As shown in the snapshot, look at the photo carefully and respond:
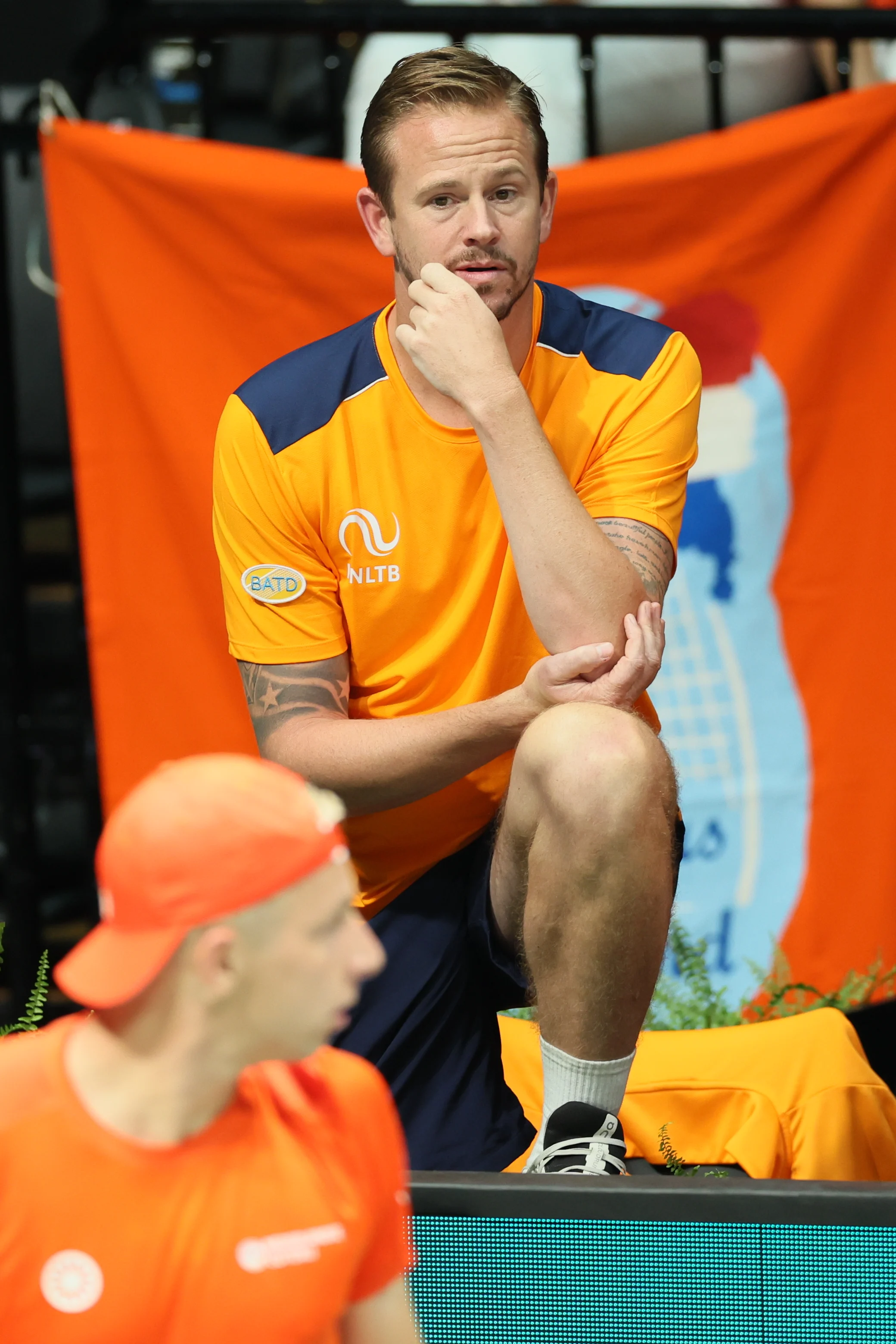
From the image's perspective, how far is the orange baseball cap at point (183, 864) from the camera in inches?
33.9

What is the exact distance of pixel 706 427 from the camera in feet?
9.95

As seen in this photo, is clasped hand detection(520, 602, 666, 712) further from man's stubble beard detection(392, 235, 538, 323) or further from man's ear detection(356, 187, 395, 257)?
man's ear detection(356, 187, 395, 257)

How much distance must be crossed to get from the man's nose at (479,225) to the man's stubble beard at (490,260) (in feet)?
0.03

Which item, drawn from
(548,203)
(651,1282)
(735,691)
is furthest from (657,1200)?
(735,691)

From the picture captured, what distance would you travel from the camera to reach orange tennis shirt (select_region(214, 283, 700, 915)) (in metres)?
2.11

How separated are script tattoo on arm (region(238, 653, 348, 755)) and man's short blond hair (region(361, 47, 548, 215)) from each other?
Result: 25.4 inches

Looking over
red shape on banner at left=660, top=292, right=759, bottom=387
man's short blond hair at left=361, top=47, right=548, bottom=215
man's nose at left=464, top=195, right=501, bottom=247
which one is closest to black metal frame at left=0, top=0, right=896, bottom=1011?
red shape on banner at left=660, top=292, right=759, bottom=387

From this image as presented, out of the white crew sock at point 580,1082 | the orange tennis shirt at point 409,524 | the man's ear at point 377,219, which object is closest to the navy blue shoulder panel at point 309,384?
the orange tennis shirt at point 409,524

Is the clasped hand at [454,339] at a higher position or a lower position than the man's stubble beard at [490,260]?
lower

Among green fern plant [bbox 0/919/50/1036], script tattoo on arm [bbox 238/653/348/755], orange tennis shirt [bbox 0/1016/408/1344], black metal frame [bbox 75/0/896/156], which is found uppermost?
black metal frame [bbox 75/0/896/156]

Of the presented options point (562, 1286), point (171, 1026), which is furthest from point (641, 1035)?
point (171, 1026)

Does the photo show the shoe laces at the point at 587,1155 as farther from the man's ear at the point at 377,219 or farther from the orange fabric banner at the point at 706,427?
the orange fabric banner at the point at 706,427

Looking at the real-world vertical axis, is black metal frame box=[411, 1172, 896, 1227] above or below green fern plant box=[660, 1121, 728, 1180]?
above

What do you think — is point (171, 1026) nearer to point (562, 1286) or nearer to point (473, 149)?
point (562, 1286)
